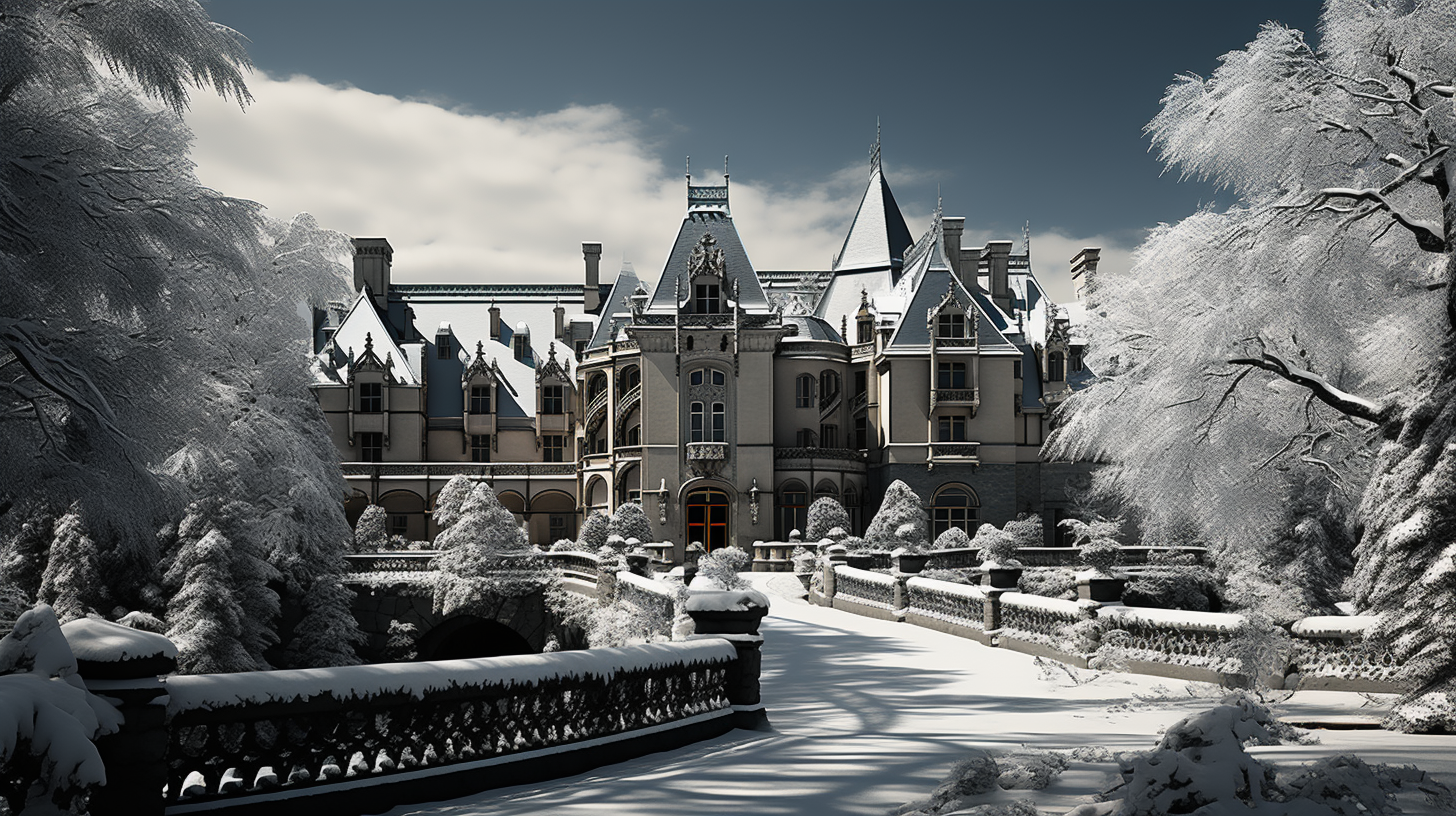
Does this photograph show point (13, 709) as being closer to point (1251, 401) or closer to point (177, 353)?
point (177, 353)

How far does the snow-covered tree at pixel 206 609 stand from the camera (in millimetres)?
22766

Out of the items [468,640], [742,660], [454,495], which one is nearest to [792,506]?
[468,640]

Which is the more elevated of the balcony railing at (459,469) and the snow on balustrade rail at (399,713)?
the balcony railing at (459,469)

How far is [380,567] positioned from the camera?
35.2m

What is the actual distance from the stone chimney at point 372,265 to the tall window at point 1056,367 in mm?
34989

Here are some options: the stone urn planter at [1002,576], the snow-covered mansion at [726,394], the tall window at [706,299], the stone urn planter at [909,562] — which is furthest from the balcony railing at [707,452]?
the stone urn planter at [1002,576]

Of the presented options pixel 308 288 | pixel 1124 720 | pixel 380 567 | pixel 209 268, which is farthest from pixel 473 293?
pixel 1124 720

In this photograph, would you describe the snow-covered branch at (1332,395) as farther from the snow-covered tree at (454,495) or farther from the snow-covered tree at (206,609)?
the snow-covered tree at (454,495)

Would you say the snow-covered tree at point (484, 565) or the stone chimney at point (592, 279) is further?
the stone chimney at point (592, 279)

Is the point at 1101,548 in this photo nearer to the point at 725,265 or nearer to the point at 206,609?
the point at 725,265

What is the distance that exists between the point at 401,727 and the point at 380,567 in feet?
95.7

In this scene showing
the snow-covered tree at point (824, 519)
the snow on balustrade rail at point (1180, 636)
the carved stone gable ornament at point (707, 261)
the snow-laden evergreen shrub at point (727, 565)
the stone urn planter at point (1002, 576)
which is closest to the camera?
the snow on balustrade rail at point (1180, 636)

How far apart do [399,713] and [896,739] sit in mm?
4819

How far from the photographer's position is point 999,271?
55781mm
